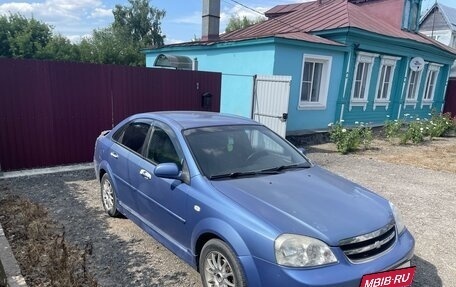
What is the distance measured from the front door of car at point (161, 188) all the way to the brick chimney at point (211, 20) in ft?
33.1

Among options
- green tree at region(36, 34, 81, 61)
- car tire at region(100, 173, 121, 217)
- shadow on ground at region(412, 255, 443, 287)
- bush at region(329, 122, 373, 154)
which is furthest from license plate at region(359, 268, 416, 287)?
green tree at region(36, 34, 81, 61)

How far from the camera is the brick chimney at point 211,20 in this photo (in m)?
13.0

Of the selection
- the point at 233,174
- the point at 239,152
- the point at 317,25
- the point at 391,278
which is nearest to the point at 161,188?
the point at 233,174

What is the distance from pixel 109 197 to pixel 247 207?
8.73ft

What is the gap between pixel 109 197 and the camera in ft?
14.9

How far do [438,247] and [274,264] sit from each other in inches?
115

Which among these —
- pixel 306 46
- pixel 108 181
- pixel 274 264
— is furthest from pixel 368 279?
pixel 306 46

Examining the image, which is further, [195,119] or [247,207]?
[195,119]

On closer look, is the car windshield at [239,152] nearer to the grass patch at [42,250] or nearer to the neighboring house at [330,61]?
the grass patch at [42,250]

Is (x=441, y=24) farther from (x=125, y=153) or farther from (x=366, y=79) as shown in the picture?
(x=125, y=153)

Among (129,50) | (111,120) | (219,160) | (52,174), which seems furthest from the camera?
(129,50)

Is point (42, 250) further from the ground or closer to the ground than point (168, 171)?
closer to the ground

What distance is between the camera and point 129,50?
3575cm

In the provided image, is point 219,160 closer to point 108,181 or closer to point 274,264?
point 274,264
